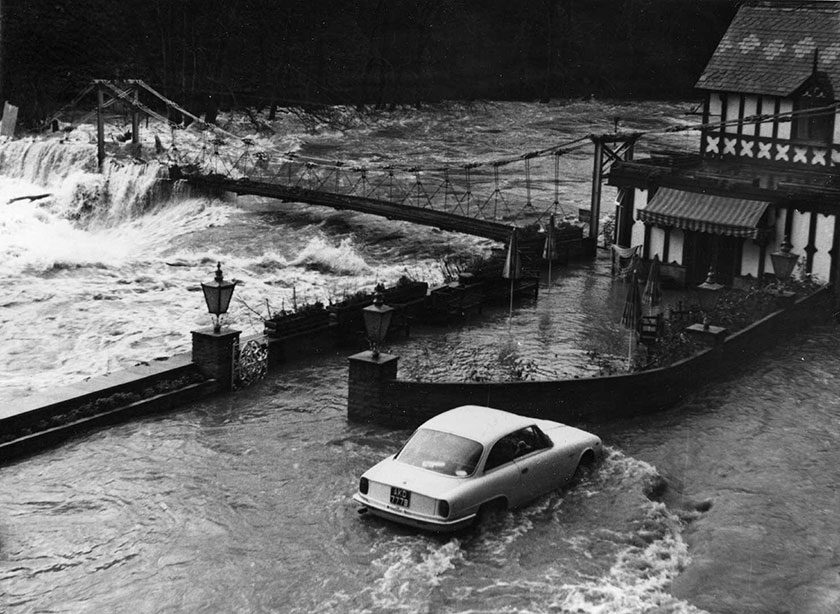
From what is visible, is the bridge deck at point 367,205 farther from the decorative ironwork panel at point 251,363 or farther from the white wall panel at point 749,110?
the decorative ironwork panel at point 251,363

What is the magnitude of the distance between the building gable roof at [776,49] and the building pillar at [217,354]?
18149mm

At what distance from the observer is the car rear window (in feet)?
51.0

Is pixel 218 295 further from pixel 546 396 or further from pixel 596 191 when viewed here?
pixel 596 191

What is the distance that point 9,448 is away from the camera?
18.3 m

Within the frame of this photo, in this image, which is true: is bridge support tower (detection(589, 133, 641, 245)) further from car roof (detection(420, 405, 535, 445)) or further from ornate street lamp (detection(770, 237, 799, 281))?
car roof (detection(420, 405, 535, 445))

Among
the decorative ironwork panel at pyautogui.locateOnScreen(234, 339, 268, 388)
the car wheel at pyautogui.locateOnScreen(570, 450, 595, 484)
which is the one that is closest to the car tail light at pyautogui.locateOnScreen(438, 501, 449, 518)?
the car wheel at pyautogui.locateOnScreen(570, 450, 595, 484)

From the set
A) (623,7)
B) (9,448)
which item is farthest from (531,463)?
(623,7)

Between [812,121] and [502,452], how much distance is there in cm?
2070

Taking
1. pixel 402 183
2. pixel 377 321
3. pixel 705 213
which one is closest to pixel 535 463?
pixel 377 321

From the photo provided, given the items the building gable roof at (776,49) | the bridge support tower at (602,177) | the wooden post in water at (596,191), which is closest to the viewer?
the building gable roof at (776,49)

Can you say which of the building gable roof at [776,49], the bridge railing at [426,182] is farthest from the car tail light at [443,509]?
the bridge railing at [426,182]

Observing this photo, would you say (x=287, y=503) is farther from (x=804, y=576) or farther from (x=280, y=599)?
(x=804, y=576)

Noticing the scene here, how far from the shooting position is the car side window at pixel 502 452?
620 inches

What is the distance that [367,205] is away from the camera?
139ft
